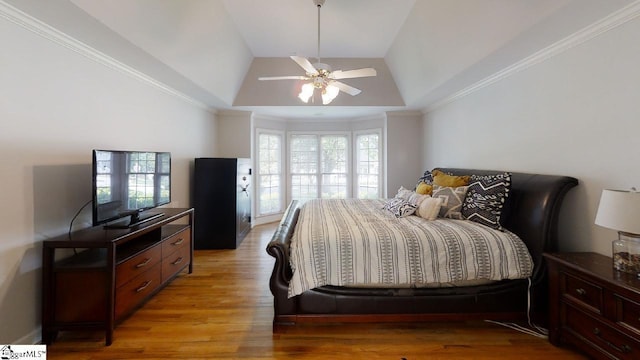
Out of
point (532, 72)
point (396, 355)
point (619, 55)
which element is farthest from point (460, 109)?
point (396, 355)

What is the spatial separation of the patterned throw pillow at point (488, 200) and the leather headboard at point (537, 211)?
0.28 ft

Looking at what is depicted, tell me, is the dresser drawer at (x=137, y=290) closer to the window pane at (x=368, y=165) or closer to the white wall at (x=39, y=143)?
the white wall at (x=39, y=143)

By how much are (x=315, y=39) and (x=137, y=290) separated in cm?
357

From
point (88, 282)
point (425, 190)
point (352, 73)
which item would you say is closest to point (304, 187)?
point (425, 190)

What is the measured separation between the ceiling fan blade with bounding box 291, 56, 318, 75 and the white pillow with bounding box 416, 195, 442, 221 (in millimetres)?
1742

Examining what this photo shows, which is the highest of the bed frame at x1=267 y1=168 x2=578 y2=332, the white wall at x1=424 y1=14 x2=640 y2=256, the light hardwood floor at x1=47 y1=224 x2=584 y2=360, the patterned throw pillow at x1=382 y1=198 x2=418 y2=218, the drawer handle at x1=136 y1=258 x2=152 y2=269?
the white wall at x1=424 y1=14 x2=640 y2=256

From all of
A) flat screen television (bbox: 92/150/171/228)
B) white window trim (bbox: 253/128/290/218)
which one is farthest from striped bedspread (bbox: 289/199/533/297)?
white window trim (bbox: 253/128/290/218)

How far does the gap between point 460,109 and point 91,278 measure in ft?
14.7

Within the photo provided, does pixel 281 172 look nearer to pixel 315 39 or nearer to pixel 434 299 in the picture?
pixel 315 39

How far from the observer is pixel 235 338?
2098 mm

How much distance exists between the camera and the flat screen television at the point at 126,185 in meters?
2.17

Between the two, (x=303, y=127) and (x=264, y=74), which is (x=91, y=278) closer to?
(x=264, y=74)

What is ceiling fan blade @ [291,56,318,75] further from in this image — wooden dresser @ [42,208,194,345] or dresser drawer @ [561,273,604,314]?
dresser drawer @ [561,273,604,314]

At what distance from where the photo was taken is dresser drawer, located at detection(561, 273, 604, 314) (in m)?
1.64
